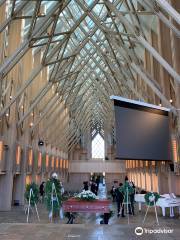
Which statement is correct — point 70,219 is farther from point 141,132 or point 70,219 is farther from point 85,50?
point 85,50

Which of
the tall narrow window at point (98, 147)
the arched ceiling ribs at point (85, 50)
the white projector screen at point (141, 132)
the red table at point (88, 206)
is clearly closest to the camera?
the white projector screen at point (141, 132)

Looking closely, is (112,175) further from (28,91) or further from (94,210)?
(94,210)

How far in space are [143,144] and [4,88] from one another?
8886mm

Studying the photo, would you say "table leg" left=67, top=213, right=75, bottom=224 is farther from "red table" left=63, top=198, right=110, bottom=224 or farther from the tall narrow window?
the tall narrow window

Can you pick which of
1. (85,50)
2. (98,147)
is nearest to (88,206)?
(85,50)

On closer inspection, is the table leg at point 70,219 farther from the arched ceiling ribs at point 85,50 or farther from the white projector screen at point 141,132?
the arched ceiling ribs at point 85,50

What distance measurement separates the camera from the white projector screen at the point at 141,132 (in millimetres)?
8602

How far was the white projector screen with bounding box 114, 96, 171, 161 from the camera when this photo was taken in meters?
8.60

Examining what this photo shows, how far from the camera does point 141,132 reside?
9.09 metres

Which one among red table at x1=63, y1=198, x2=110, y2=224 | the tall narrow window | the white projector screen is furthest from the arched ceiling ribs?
red table at x1=63, y1=198, x2=110, y2=224

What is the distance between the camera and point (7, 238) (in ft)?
19.3

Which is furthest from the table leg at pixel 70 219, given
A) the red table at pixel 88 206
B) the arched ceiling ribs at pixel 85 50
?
the arched ceiling ribs at pixel 85 50

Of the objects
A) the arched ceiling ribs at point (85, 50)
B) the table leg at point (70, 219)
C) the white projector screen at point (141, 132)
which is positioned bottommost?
the table leg at point (70, 219)

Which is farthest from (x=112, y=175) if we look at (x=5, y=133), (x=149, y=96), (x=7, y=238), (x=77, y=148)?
(x=7, y=238)
